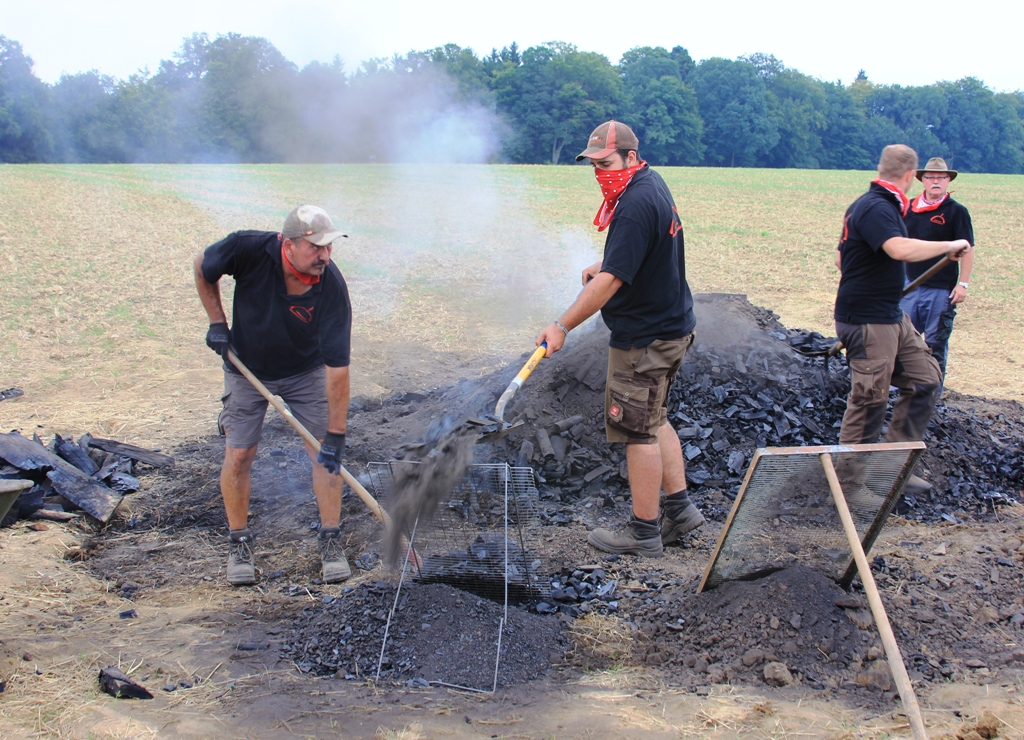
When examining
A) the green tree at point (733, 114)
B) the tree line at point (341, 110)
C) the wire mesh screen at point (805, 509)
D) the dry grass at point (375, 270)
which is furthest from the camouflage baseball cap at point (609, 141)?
the green tree at point (733, 114)

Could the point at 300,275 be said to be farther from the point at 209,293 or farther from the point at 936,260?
the point at 936,260

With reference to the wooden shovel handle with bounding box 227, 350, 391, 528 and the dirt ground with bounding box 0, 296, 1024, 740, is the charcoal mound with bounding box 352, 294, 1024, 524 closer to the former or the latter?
the dirt ground with bounding box 0, 296, 1024, 740

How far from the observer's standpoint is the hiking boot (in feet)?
13.9

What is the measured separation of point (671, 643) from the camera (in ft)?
10.9

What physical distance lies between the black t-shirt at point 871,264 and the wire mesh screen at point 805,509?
1.67m

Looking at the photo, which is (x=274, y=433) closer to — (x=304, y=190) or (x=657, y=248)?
(x=657, y=248)

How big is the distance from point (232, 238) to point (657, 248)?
2.25 m

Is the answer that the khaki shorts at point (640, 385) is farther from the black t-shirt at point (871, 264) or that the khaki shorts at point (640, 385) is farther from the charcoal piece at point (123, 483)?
the charcoal piece at point (123, 483)

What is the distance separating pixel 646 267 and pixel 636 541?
62.2 inches

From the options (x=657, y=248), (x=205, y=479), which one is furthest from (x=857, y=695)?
(x=205, y=479)

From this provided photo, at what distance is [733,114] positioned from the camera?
6862cm

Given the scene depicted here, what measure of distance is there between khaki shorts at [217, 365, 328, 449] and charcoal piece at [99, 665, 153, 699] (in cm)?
151

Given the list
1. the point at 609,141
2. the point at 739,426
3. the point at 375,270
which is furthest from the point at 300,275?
the point at 375,270

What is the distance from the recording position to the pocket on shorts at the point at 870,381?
4652mm
